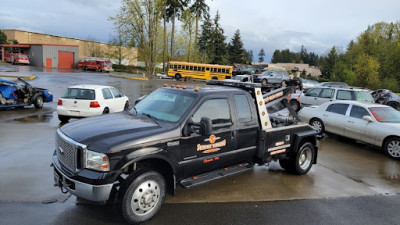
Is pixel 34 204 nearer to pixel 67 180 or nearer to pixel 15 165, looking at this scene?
pixel 67 180

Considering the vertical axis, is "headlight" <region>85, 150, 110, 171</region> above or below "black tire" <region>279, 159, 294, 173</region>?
above

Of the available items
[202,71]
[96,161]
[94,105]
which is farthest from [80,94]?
[202,71]

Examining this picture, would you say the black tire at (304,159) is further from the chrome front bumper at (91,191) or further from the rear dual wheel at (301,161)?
the chrome front bumper at (91,191)

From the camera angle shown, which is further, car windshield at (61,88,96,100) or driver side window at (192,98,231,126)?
car windshield at (61,88,96,100)

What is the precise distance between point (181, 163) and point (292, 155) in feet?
10.1

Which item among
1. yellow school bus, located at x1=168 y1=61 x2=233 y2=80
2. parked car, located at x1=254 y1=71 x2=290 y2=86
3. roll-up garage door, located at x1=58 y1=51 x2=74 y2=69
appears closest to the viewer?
parked car, located at x1=254 y1=71 x2=290 y2=86

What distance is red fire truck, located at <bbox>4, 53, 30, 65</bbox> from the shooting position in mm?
53919

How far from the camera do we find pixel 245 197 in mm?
5426

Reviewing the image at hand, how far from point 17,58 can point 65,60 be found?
315 inches

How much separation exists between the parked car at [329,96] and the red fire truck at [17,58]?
53.4 m

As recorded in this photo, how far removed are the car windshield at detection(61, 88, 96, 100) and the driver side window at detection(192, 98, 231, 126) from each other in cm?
718

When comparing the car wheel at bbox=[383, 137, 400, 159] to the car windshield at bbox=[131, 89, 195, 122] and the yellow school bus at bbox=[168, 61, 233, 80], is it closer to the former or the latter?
the car windshield at bbox=[131, 89, 195, 122]

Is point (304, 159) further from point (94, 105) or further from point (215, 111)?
point (94, 105)

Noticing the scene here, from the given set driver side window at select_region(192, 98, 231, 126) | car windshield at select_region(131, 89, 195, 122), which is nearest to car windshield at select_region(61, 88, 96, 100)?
car windshield at select_region(131, 89, 195, 122)
